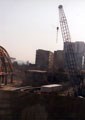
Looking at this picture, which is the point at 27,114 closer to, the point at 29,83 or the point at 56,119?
the point at 56,119

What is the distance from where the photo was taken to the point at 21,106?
6.11m

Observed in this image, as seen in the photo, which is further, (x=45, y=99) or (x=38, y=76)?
(x=38, y=76)

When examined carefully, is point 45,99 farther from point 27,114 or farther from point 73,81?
point 73,81

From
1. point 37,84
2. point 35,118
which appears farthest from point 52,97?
point 37,84

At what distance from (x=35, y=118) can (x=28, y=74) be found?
64.4ft

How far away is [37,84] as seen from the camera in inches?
911

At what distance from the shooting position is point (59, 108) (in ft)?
19.3

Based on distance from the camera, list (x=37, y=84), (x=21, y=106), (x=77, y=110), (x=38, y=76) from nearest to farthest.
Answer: (x=77, y=110)
(x=21, y=106)
(x=37, y=84)
(x=38, y=76)

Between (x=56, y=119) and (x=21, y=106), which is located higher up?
(x=21, y=106)

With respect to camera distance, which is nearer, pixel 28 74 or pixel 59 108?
pixel 59 108

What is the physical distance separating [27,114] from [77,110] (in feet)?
6.70

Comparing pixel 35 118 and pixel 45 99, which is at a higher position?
pixel 45 99

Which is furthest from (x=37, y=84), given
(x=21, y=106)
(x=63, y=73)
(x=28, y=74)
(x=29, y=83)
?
(x=21, y=106)

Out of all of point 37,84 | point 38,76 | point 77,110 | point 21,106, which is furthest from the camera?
point 38,76
